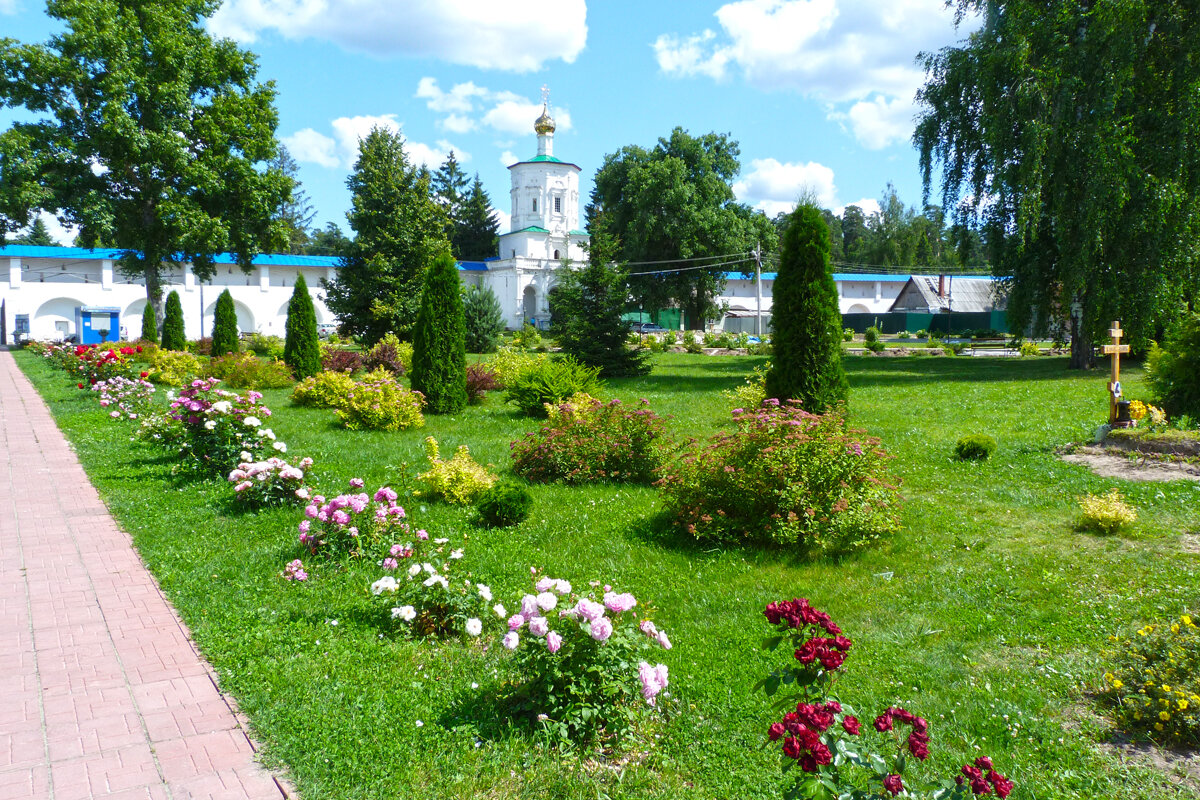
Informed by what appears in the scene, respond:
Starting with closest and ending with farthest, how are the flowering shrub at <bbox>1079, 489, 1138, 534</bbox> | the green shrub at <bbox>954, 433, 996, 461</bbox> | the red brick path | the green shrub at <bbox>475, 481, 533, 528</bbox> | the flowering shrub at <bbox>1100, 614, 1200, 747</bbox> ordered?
1. the red brick path
2. the flowering shrub at <bbox>1100, 614, 1200, 747</bbox>
3. the flowering shrub at <bbox>1079, 489, 1138, 534</bbox>
4. the green shrub at <bbox>475, 481, 533, 528</bbox>
5. the green shrub at <bbox>954, 433, 996, 461</bbox>

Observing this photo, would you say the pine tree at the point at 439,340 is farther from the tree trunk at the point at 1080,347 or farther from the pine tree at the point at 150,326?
the pine tree at the point at 150,326

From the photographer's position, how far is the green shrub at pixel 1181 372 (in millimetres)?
9023

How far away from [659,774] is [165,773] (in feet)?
6.69

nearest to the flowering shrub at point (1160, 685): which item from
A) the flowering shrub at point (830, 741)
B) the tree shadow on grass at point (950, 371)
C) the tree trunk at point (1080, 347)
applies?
the flowering shrub at point (830, 741)

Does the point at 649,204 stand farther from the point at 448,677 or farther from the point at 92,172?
the point at 448,677

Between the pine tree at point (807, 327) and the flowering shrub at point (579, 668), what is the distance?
6.11m

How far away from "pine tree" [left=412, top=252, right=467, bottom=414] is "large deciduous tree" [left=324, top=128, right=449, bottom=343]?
39.4 ft

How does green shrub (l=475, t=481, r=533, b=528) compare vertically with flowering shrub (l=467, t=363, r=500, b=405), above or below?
below

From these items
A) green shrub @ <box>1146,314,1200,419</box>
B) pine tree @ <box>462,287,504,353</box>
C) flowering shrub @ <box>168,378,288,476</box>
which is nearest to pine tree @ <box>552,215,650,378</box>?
pine tree @ <box>462,287,504,353</box>

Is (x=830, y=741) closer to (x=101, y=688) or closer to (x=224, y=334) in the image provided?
(x=101, y=688)

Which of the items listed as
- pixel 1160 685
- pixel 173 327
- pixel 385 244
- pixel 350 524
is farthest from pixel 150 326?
pixel 1160 685

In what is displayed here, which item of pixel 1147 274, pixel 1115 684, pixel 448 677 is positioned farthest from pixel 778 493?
pixel 1147 274

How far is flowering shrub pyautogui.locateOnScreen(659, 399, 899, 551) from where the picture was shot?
600 cm

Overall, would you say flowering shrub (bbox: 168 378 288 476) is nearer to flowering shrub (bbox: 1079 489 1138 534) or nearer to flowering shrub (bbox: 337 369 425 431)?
flowering shrub (bbox: 337 369 425 431)
